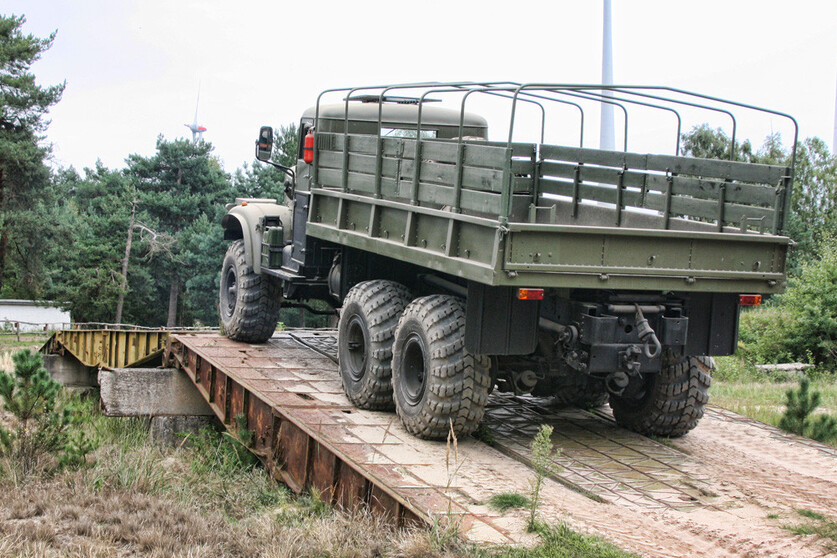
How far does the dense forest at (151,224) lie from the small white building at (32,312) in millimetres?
610

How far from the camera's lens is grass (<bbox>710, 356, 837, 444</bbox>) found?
10297mm

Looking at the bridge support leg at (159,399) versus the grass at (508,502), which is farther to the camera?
the bridge support leg at (159,399)

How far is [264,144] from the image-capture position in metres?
10.0

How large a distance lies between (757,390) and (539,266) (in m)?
7.07

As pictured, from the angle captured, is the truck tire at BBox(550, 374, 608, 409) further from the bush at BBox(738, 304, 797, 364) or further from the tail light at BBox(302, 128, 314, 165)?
the bush at BBox(738, 304, 797, 364)

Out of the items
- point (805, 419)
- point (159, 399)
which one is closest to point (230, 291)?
point (159, 399)

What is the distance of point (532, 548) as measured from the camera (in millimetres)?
5180

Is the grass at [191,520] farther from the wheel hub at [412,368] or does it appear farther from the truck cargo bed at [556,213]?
the truck cargo bed at [556,213]

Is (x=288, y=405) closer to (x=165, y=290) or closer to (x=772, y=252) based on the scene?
(x=772, y=252)

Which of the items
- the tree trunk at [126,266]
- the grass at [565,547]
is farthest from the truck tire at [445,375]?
the tree trunk at [126,266]

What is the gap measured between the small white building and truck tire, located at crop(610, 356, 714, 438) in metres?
43.6

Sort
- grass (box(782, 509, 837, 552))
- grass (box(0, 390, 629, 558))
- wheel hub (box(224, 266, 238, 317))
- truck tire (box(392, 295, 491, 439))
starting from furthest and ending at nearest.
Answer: wheel hub (box(224, 266, 238, 317)) → truck tire (box(392, 295, 491, 439)) → grass (box(782, 509, 837, 552)) → grass (box(0, 390, 629, 558))

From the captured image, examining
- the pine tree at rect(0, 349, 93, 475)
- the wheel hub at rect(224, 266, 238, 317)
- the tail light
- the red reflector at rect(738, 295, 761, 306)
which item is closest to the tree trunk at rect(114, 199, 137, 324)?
the wheel hub at rect(224, 266, 238, 317)

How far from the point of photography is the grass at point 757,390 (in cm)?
1030
